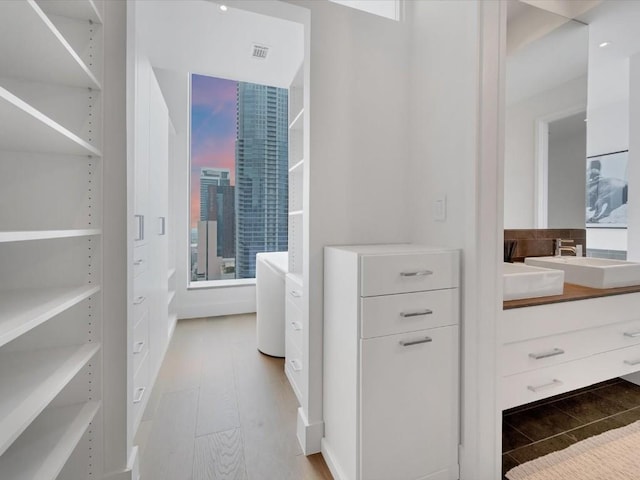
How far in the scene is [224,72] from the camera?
306 centimetres

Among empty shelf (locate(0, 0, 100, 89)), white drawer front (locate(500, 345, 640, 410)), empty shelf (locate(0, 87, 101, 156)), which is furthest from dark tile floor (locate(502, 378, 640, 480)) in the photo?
empty shelf (locate(0, 0, 100, 89))

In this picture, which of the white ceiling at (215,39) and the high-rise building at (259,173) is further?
the high-rise building at (259,173)

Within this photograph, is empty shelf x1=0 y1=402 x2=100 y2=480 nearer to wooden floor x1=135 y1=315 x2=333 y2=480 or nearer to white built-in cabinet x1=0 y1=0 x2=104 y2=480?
white built-in cabinet x1=0 y1=0 x2=104 y2=480

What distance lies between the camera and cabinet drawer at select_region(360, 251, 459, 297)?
4.02 ft

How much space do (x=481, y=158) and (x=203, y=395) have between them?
220 centimetres

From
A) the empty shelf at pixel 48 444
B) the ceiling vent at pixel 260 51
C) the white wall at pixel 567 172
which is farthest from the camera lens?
the ceiling vent at pixel 260 51

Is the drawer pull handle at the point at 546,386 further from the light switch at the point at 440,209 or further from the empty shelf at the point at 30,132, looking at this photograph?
the empty shelf at the point at 30,132

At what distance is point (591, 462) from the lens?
1.49 m

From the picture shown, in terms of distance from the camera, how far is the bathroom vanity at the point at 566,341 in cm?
142

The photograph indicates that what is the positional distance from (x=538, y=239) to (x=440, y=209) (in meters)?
1.27

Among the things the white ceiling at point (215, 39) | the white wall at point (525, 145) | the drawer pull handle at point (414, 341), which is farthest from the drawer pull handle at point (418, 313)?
the white ceiling at point (215, 39)

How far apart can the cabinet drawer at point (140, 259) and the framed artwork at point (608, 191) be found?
400 cm

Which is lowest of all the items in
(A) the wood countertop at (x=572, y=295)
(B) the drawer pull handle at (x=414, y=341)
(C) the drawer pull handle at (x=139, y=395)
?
(C) the drawer pull handle at (x=139, y=395)

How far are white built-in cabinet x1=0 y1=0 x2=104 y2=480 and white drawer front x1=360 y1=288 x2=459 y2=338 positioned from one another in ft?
3.47
